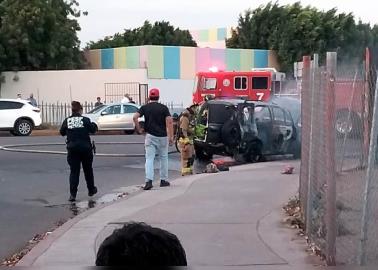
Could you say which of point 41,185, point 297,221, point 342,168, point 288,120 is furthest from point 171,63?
point 342,168

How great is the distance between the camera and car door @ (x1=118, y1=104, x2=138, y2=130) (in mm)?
31953

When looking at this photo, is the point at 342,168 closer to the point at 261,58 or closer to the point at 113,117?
the point at 113,117

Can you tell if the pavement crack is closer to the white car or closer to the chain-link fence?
the chain-link fence

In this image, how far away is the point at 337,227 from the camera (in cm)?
681

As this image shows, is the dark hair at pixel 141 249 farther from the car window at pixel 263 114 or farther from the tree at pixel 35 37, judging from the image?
the tree at pixel 35 37

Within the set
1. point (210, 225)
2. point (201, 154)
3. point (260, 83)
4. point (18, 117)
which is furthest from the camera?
point (260, 83)

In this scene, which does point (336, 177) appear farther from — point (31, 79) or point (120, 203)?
point (31, 79)

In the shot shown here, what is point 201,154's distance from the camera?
19.0m

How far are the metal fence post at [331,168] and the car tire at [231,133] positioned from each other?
11.3 meters

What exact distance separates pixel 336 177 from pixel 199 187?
645 centimetres

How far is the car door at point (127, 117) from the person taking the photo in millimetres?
31953

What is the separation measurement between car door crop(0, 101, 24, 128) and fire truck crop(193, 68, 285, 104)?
7295mm

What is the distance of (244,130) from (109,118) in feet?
48.1

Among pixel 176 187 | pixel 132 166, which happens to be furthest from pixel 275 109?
pixel 176 187
